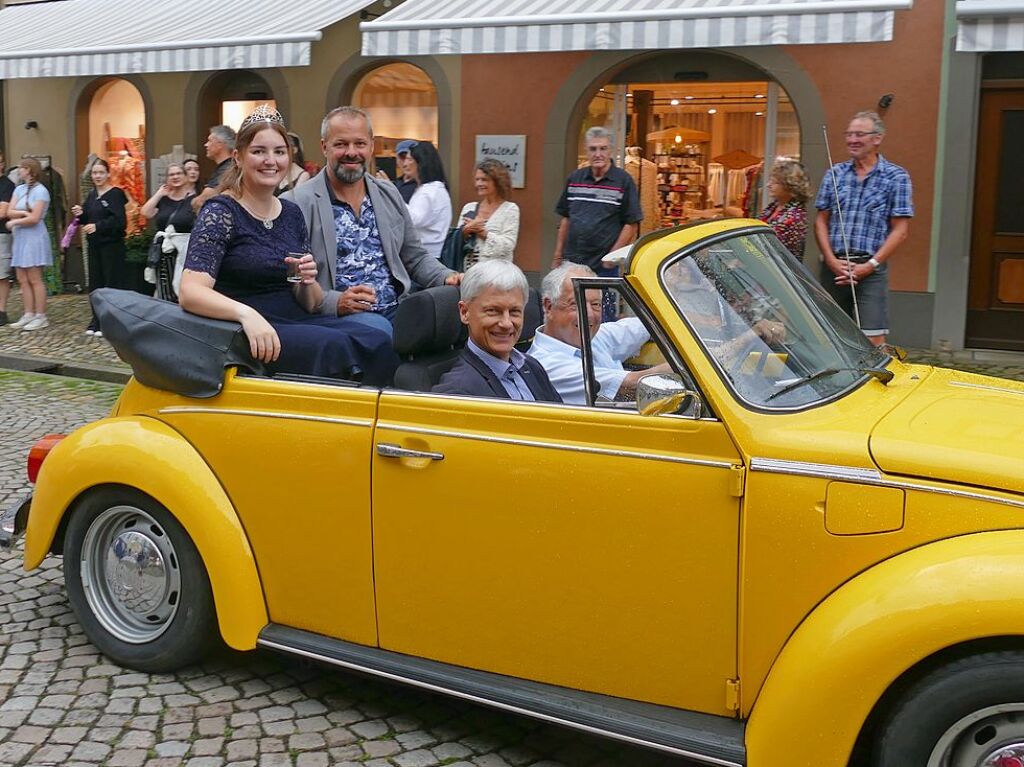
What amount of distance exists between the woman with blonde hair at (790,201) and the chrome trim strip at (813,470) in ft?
16.4

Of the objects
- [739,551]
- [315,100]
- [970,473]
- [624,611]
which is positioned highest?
[315,100]

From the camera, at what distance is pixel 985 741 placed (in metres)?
2.82

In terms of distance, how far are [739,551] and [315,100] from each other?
13.4m

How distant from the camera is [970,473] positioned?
2.93 m

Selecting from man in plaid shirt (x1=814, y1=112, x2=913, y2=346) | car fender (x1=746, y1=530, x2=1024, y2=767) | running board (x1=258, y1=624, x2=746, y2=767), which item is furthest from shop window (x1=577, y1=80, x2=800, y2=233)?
car fender (x1=746, y1=530, x2=1024, y2=767)

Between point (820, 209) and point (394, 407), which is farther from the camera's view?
point (820, 209)

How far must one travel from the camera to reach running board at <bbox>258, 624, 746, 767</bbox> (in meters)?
3.12

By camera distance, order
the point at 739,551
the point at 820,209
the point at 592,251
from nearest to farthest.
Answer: the point at 739,551 < the point at 820,209 < the point at 592,251

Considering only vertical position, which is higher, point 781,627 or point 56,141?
point 56,141

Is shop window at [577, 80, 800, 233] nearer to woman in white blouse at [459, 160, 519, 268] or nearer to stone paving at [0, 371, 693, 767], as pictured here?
woman in white blouse at [459, 160, 519, 268]

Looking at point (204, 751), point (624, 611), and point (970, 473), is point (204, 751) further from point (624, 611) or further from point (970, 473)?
point (970, 473)

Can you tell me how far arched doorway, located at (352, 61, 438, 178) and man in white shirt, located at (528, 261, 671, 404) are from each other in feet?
35.9

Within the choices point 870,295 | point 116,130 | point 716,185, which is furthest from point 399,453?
point 116,130

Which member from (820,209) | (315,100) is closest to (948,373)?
(820,209)
